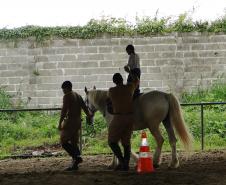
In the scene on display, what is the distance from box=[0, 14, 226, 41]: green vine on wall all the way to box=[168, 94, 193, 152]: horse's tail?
6993mm

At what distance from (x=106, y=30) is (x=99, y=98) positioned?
651cm

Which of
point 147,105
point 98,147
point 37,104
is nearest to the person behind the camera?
point 147,105

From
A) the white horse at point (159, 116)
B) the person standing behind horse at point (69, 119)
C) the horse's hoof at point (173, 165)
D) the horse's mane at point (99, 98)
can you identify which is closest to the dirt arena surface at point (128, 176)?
the horse's hoof at point (173, 165)

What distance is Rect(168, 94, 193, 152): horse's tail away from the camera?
10.6m

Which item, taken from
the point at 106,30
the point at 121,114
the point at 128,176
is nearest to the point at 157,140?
the point at 121,114

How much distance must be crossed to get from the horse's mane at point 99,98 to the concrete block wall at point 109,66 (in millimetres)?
5915

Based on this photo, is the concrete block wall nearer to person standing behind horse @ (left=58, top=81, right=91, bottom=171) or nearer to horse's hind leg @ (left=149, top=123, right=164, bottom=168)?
horse's hind leg @ (left=149, top=123, right=164, bottom=168)

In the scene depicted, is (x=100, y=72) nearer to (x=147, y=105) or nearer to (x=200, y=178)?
(x=147, y=105)

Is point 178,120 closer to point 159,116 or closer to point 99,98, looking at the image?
point 159,116

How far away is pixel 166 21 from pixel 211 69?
2.19 m

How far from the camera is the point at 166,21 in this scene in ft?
58.8

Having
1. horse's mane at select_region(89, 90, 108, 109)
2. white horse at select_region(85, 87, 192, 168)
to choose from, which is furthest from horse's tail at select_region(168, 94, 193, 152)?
horse's mane at select_region(89, 90, 108, 109)

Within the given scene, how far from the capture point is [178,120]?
34.9 feet

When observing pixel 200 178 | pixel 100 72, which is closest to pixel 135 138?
pixel 100 72
